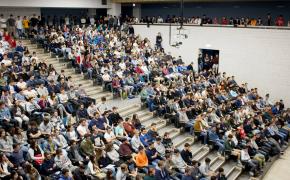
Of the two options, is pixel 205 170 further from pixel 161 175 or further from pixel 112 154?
pixel 112 154

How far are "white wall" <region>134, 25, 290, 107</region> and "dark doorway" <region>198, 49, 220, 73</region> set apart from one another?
371 millimetres

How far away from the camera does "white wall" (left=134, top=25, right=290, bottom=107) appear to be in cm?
1861

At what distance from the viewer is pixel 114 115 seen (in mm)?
12039

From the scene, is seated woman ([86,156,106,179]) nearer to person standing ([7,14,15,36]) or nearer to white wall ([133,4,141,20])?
person standing ([7,14,15,36])

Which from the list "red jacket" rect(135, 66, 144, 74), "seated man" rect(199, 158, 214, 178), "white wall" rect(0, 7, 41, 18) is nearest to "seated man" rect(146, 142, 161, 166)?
"seated man" rect(199, 158, 214, 178)

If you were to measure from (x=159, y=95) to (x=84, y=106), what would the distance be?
3.71 m

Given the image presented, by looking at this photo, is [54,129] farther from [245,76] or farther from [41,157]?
[245,76]

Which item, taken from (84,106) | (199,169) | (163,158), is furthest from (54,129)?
(199,169)

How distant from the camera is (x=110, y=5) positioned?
2606 centimetres


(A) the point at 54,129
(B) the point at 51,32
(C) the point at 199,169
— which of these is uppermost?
(B) the point at 51,32

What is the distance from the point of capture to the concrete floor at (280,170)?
11.7m

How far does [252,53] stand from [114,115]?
1133 cm

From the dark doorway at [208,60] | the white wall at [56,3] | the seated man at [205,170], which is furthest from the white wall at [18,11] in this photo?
the seated man at [205,170]

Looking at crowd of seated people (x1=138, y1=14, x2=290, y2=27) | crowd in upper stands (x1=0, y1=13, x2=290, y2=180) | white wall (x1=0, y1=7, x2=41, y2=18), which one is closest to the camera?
crowd in upper stands (x1=0, y1=13, x2=290, y2=180)
